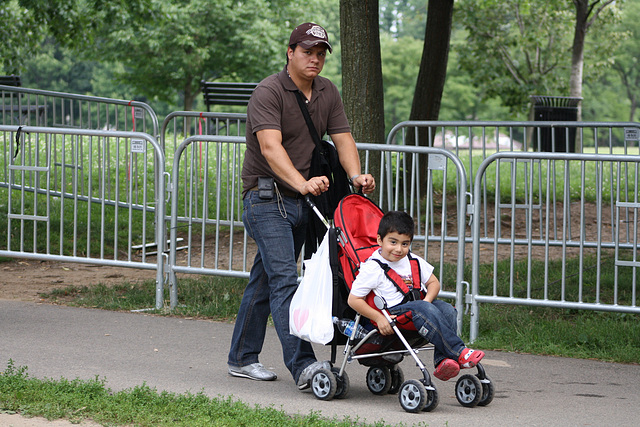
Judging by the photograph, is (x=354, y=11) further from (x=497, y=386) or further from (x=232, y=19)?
(x=232, y=19)

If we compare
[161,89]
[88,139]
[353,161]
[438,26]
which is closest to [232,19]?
[161,89]

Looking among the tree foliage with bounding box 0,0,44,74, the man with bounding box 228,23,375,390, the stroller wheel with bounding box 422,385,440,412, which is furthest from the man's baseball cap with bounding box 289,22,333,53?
the tree foliage with bounding box 0,0,44,74

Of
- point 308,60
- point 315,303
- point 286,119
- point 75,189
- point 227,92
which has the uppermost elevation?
point 227,92

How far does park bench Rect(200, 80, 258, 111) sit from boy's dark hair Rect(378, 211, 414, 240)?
409 inches

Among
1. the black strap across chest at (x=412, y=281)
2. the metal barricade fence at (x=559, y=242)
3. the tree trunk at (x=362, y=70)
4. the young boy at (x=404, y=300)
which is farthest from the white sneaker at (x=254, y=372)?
the tree trunk at (x=362, y=70)

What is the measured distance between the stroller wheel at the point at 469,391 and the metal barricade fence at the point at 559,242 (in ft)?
6.10

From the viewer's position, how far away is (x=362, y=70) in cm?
824

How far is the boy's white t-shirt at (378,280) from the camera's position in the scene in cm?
481

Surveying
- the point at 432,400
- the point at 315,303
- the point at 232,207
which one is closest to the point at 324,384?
the point at 315,303

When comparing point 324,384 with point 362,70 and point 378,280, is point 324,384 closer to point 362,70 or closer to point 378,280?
point 378,280

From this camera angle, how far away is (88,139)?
8477 millimetres

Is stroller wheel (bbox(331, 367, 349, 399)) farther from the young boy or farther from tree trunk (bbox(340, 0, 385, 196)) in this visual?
tree trunk (bbox(340, 0, 385, 196))

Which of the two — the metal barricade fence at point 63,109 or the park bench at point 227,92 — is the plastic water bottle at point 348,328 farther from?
the park bench at point 227,92

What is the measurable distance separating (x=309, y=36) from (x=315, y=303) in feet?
4.70
